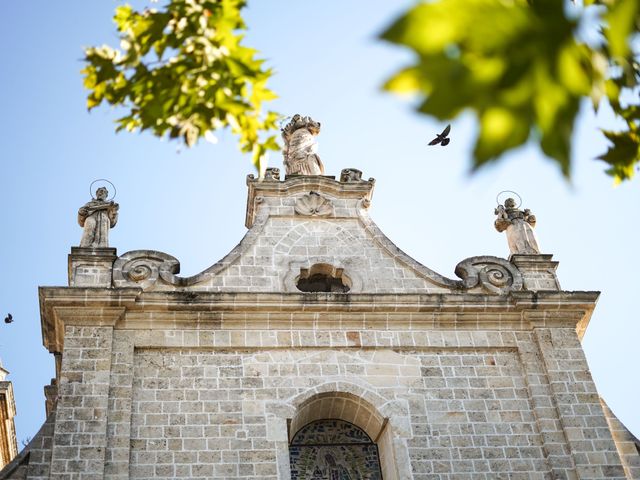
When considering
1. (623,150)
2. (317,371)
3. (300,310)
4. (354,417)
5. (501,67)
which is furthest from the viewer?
(300,310)

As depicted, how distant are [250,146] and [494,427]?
617 cm

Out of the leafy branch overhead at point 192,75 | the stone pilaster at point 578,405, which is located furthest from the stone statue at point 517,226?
the leafy branch overhead at point 192,75

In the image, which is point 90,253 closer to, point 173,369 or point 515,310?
point 173,369

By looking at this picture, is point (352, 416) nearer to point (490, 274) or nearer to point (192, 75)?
point (490, 274)

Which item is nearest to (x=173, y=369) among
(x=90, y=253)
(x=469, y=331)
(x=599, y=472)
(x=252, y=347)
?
(x=252, y=347)

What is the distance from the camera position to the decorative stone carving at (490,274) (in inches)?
503

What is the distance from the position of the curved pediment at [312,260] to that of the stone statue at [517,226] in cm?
52

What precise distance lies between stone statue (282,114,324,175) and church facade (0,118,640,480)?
5.90ft

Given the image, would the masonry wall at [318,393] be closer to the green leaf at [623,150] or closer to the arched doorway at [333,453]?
the arched doorway at [333,453]

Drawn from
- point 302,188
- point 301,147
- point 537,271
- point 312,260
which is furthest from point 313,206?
point 537,271

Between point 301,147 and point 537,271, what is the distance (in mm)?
4182

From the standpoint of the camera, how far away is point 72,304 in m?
11.6

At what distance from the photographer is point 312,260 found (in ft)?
42.4

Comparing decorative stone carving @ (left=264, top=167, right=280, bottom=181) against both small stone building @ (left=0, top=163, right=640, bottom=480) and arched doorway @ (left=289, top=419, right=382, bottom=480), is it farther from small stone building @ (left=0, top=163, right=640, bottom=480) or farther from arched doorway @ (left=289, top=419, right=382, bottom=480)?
arched doorway @ (left=289, top=419, right=382, bottom=480)
